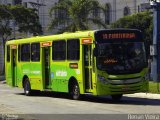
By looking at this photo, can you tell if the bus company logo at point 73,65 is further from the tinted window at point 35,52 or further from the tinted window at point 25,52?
the tinted window at point 25,52

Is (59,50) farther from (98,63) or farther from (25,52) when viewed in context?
(25,52)

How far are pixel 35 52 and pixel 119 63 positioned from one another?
22.0 ft

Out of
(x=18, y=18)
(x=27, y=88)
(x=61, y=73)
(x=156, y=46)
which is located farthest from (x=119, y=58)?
(x=18, y=18)

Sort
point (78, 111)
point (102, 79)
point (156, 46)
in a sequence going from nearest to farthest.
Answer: point (78, 111) → point (102, 79) → point (156, 46)

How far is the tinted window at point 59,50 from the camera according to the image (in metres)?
22.9

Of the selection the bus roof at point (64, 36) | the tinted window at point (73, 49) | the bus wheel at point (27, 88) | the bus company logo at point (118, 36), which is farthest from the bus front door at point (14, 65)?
the bus company logo at point (118, 36)

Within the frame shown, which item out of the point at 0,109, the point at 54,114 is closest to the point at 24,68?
the point at 0,109

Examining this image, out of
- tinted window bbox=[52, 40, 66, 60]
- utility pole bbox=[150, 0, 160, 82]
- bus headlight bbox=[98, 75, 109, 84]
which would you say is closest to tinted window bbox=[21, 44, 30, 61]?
tinted window bbox=[52, 40, 66, 60]

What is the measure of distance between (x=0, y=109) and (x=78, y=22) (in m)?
30.2

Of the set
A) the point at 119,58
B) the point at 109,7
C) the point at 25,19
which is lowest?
the point at 119,58

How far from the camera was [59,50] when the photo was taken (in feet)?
76.6

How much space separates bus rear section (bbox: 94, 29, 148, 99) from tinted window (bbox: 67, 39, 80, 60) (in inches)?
63.6

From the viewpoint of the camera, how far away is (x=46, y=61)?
24.9m

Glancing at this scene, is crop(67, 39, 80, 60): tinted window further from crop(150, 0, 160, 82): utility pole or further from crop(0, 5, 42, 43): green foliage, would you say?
crop(0, 5, 42, 43): green foliage
